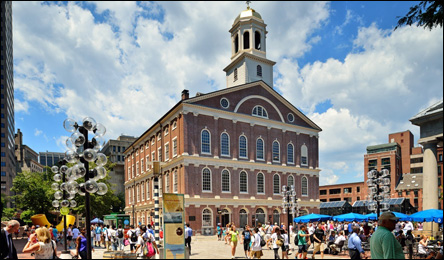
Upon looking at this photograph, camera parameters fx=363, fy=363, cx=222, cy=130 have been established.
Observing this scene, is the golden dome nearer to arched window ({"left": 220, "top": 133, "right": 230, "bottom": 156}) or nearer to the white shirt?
arched window ({"left": 220, "top": 133, "right": 230, "bottom": 156})

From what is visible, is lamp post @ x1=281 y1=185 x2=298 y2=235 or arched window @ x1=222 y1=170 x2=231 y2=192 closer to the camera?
lamp post @ x1=281 y1=185 x2=298 y2=235

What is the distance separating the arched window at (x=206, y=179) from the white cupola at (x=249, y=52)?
15.8m

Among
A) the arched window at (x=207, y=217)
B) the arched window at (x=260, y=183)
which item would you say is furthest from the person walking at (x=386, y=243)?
the arched window at (x=260, y=183)

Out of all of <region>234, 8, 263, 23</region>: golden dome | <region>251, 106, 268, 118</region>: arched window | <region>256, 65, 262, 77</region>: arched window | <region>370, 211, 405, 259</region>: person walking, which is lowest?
<region>370, 211, 405, 259</region>: person walking

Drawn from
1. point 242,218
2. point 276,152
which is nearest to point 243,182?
point 242,218

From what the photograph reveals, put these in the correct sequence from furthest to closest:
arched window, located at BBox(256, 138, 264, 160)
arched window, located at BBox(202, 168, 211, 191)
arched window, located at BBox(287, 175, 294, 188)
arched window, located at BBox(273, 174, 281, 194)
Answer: arched window, located at BBox(287, 175, 294, 188)
arched window, located at BBox(273, 174, 281, 194)
arched window, located at BBox(256, 138, 264, 160)
arched window, located at BBox(202, 168, 211, 191)

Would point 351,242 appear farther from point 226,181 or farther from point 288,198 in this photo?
point 226,181

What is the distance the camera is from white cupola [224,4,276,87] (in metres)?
52.5

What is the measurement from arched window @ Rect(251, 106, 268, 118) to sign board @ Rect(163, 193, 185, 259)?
32.8m

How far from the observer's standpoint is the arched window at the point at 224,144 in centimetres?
4405

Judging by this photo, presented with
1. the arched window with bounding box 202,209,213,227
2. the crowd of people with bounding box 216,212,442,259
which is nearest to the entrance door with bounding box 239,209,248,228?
the arched window with bounding box 202,209,213,227

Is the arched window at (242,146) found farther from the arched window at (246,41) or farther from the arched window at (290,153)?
the arched window at (246,41)

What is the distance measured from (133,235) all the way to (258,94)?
2981 cm

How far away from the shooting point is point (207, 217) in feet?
137
